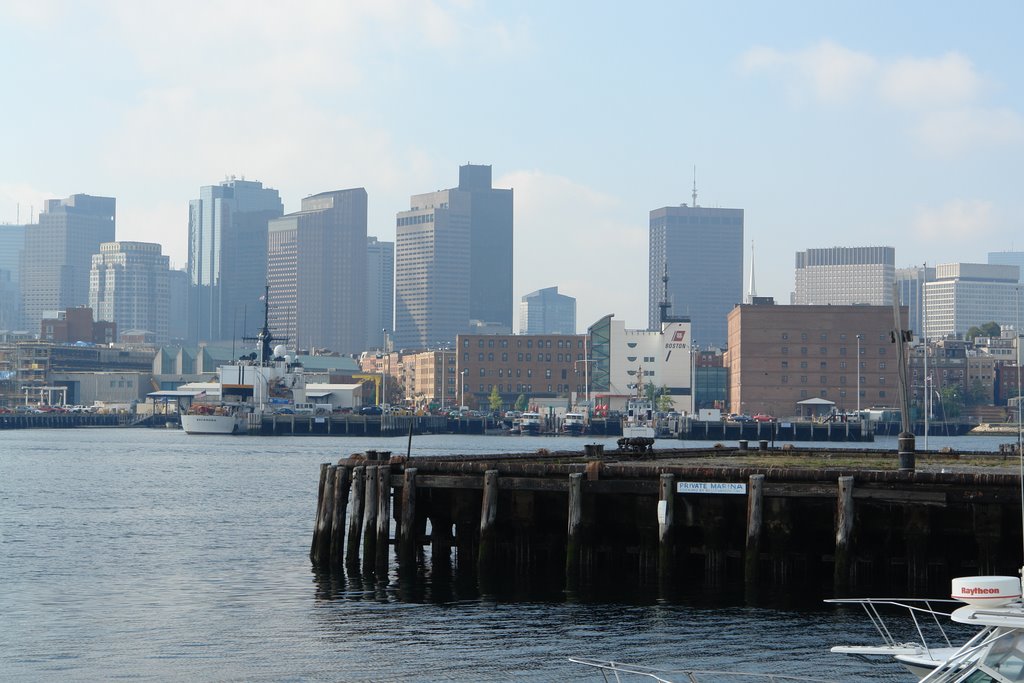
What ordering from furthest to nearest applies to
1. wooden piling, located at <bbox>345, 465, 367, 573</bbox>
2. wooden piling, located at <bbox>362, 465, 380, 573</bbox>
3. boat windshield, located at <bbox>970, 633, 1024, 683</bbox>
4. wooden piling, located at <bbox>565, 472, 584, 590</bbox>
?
wooden piling, located at <bbox>345, 465, 367, 573</bbox>, wooden piling, located at <bbox>362, 465, 380, 573</bbox>, wooden piling, located at <bbox>565, 472, 584, 590</bbox>, boat windshield, located at <bbox>970, 633, 1024, 683</bbox>

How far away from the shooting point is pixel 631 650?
35375mm

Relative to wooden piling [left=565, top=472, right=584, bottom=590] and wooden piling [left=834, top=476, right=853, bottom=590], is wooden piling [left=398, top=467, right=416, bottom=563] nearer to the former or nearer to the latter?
wooden piling [left=565, top=472, right=584, bottom=590]

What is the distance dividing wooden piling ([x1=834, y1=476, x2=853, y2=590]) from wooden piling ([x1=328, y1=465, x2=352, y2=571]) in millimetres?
17049

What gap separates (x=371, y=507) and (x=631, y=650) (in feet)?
45.4

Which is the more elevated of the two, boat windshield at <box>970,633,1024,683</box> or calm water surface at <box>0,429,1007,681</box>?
boat windshield at <box>970,633,1024,683</box>

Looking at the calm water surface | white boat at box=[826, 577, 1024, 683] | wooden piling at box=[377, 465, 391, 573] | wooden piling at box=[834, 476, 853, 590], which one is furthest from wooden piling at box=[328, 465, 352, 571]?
white boat at box=[826, 577, 1024, 683]

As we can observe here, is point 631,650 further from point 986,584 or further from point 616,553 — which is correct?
point 986,584

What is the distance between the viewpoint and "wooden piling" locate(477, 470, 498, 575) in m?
44.0

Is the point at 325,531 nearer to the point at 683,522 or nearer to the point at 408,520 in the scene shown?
the point at 408,520

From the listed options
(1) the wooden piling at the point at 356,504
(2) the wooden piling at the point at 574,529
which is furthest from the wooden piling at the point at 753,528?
(1) the wooden piling at the point at 356,504

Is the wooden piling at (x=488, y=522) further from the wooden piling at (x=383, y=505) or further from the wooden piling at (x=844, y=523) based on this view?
the wooden piling at (x=844, y=523)

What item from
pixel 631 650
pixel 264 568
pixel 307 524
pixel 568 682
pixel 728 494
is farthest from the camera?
pixel 307 524

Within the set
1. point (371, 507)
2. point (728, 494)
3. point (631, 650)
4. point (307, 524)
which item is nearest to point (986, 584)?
point (631, 650)

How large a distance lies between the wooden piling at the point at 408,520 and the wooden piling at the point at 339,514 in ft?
10.6
